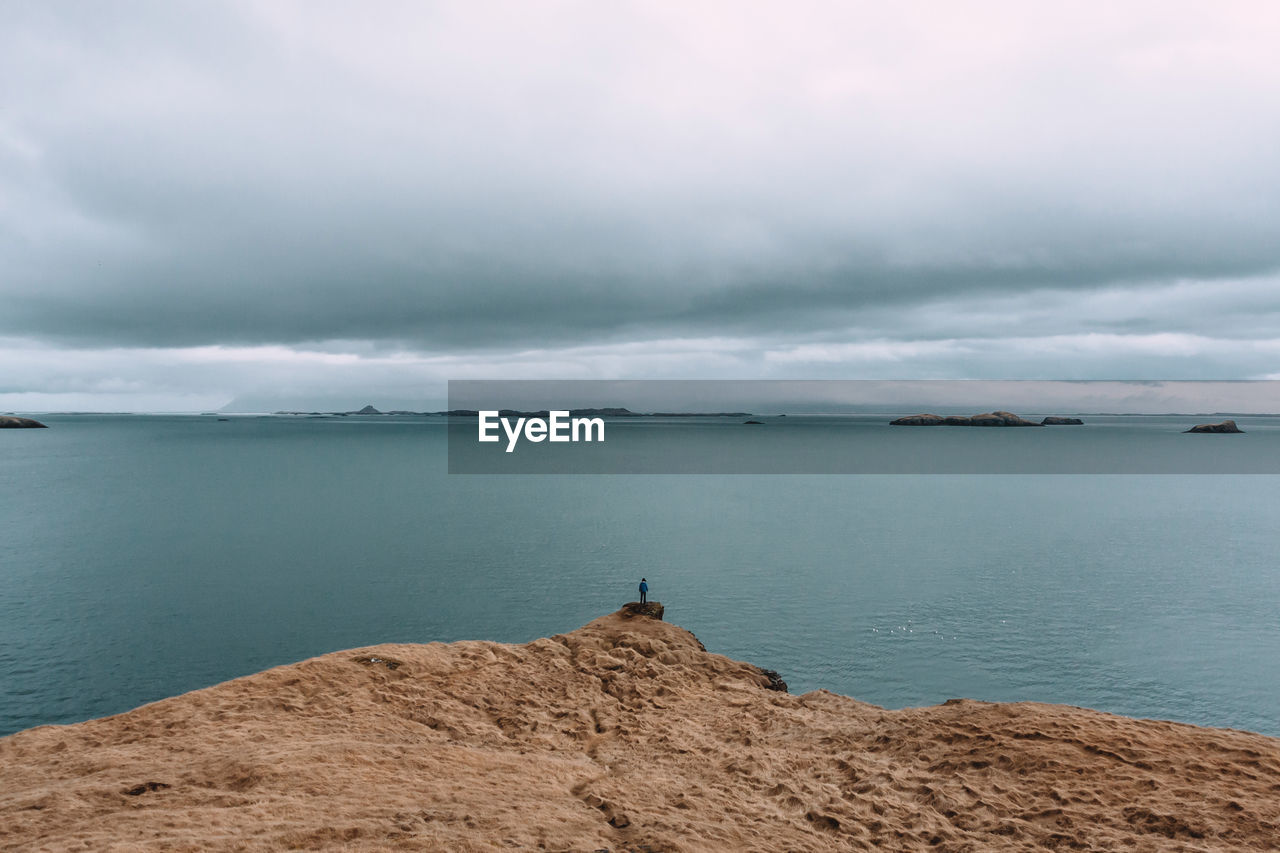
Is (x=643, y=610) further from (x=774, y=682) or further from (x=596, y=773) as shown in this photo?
(x=596, y=773)

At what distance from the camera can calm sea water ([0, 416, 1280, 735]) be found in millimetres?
27078

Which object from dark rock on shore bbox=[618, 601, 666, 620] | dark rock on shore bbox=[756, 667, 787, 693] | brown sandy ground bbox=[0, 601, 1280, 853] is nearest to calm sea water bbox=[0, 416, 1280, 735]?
dark rock on shore bbox=[756, 667, 787, 693]

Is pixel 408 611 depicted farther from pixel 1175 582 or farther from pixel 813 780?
pixel 1175 582

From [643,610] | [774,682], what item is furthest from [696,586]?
[774,682]

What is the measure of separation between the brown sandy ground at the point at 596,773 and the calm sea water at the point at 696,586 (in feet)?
25.2

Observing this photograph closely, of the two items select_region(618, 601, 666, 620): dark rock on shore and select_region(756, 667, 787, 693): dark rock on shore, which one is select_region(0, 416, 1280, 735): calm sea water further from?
select_region(618, 601, 666, 620): dark rock on shore

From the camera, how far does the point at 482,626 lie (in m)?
32.8

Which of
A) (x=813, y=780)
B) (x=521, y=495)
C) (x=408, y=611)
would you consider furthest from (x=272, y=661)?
(x=521, y=495)

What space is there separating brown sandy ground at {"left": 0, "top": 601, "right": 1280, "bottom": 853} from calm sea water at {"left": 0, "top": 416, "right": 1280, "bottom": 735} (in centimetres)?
768

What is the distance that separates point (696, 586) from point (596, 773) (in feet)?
82.8

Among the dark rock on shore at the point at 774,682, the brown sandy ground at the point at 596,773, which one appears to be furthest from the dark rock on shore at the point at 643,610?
the brown sandy ground at the point at 596,773

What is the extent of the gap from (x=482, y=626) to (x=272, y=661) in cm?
952

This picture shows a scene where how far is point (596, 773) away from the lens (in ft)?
52.3

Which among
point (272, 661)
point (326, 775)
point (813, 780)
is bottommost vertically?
point (272, 661)
